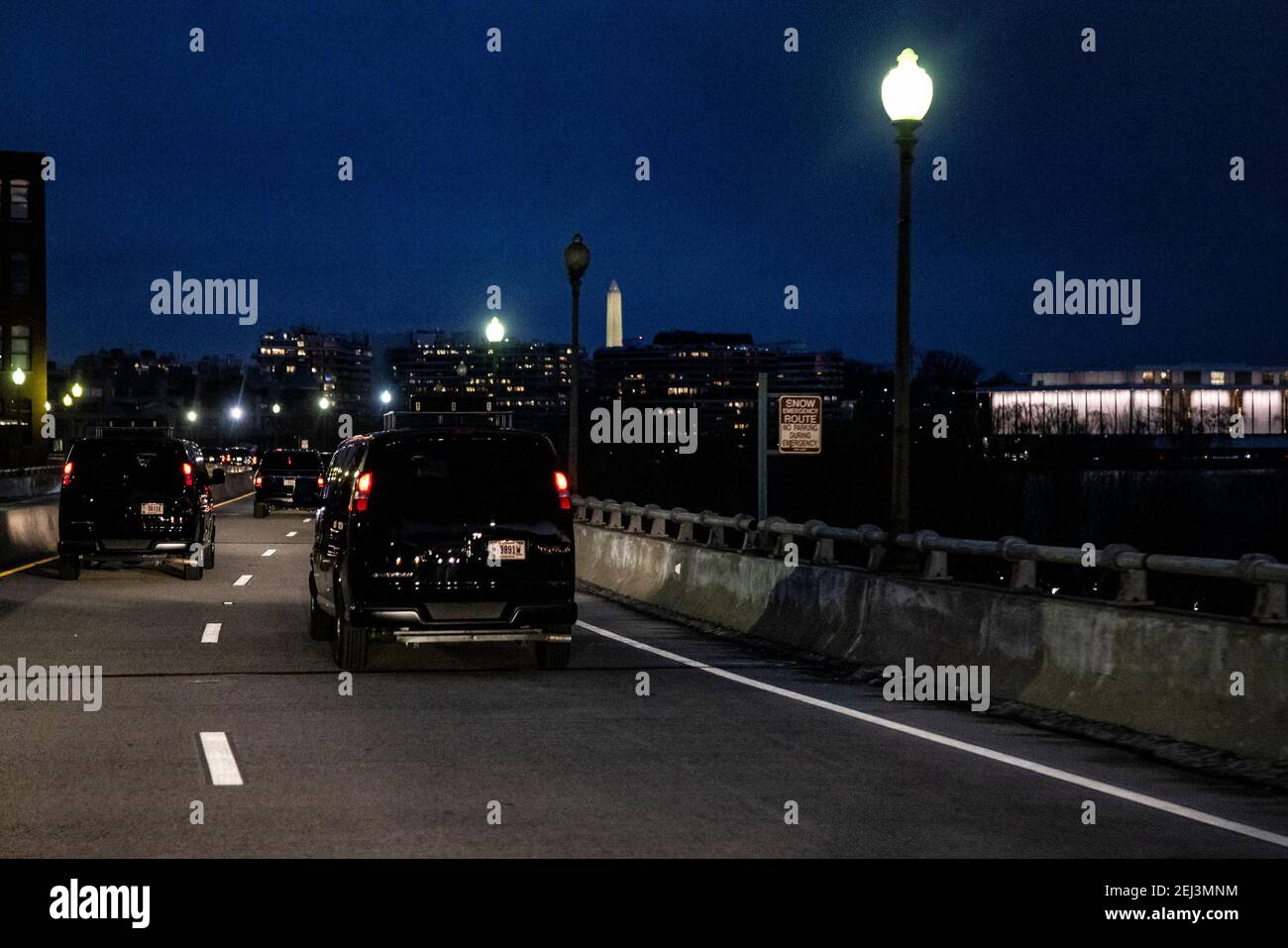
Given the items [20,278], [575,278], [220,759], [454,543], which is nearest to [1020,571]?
[454,543]

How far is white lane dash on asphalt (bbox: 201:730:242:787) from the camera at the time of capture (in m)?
9.41

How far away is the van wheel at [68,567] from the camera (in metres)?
24.7

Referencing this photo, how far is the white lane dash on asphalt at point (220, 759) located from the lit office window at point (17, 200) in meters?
101

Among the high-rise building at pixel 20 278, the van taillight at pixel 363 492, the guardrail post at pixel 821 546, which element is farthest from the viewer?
the high-rise building at pixel 20 278

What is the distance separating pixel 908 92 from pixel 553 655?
6318mm

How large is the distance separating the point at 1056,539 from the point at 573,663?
70.4 meters

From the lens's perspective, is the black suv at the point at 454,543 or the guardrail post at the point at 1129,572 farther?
the black suv at the point at 454,543

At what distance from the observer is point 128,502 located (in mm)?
23859

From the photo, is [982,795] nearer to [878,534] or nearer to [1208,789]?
[1208,789]

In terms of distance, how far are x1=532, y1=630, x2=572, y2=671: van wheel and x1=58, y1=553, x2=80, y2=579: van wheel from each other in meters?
12.0
